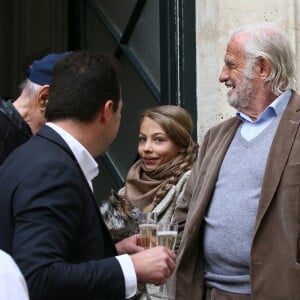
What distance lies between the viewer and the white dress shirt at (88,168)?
8.72ft

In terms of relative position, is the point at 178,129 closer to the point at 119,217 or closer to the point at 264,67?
the point at 264,67

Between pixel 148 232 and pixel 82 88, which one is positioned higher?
pixel 82 88

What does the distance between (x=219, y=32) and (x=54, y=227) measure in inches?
108

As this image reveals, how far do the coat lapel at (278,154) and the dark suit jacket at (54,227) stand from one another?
30.8 inches

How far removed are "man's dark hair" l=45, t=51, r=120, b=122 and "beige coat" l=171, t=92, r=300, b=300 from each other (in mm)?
768

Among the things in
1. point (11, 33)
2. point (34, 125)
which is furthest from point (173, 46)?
point (11, 33)

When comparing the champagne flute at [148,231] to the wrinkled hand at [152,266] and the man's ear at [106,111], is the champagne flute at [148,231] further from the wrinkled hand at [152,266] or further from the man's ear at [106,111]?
the man's ear at [106,111]

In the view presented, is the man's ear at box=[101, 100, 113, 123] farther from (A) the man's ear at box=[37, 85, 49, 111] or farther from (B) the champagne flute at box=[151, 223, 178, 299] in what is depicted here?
(A) the man's ear at box=[37, 85, 49, 111]

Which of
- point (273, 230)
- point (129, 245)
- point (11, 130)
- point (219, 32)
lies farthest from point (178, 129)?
point (129, 245)

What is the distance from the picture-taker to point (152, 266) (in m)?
2.70

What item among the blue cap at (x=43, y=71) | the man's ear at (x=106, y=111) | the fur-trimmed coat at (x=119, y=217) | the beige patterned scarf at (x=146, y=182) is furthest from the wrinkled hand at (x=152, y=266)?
the beige patterned scarf at (x=146, y=182)

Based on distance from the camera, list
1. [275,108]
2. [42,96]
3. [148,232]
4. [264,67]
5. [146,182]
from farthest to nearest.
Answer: [146,182], [42,96], [264,67], [275,108], [148,232]

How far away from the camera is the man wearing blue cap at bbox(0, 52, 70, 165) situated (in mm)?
3678

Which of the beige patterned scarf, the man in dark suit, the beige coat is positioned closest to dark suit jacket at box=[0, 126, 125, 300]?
the man in dark suit
